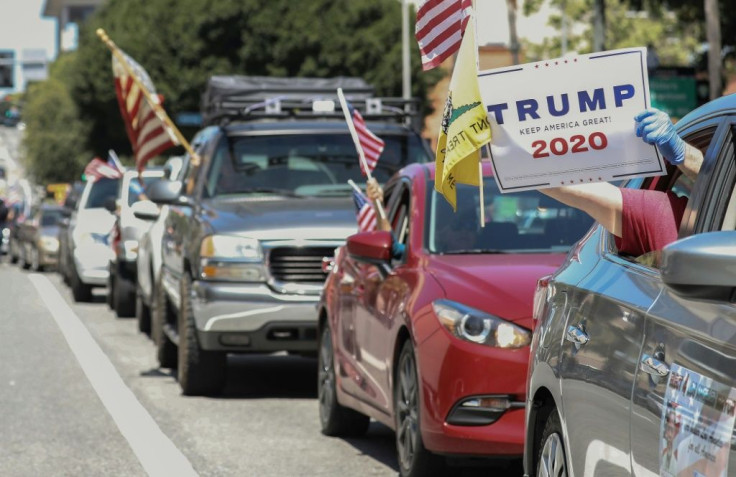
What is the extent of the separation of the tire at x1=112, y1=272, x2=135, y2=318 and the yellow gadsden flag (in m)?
16.5

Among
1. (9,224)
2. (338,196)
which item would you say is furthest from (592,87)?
(9,224)

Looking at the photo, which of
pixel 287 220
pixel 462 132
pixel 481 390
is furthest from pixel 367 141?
pixel 462 132

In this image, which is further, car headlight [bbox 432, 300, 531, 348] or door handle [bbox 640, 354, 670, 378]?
car headlight [bbox 432, 300, 531, 348]

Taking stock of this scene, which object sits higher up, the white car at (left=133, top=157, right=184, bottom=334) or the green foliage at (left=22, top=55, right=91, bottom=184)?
the green foliage at (left=22, top=55, right=91, bottom=184)

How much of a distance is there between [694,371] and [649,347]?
1.24 ft

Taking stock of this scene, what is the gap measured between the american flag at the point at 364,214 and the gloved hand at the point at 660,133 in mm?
6057

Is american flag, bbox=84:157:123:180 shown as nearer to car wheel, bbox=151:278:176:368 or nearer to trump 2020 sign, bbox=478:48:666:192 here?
car wheel, bbox=151:278:176:368

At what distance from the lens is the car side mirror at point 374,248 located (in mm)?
8594

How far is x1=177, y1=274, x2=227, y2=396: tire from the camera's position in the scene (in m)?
12.0

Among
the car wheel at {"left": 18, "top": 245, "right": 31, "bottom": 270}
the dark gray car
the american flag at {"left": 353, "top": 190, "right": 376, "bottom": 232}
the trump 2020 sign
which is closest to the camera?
the dark gray car

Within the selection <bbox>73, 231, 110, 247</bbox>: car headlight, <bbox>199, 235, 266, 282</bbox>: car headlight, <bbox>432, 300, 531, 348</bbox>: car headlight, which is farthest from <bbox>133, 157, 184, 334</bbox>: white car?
<bbox>432, 300, 531, 348</bbox>: car headlight

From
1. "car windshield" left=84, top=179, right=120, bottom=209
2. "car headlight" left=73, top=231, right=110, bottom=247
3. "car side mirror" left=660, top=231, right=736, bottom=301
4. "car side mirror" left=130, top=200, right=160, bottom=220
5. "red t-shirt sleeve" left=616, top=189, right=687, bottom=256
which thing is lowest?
"car side mirror" left=660, top=231, right=736, bottom=301

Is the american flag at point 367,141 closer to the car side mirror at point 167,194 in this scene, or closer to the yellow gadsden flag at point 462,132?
the car side mirror at point 167,194

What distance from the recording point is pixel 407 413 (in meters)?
7.98
